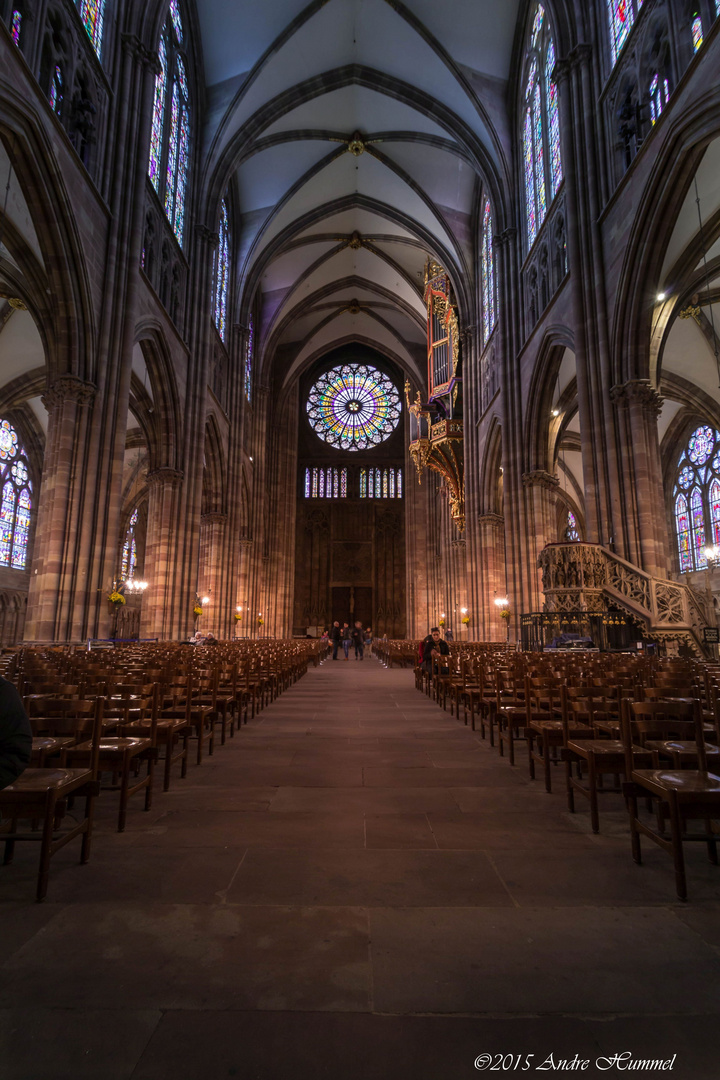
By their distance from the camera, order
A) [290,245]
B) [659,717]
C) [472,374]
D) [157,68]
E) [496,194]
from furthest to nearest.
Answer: [290,245]
[472,374]
[496,194]
[157,68]
[659,717]

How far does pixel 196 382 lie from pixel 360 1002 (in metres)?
22.2

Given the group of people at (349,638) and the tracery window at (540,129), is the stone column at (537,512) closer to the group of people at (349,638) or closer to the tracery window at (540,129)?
the tracery window at (540,129)

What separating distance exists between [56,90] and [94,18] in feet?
12.3

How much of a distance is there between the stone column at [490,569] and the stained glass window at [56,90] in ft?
65.1

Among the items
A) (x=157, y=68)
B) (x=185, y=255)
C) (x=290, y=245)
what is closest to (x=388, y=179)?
(x=290, y=245)

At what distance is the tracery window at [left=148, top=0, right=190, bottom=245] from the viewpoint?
18875 millimetres

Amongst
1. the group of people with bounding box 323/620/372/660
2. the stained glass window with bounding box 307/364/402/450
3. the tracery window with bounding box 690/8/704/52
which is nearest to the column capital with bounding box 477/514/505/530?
the group of people with bounding box 323/620/372/660

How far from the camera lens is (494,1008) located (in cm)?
190

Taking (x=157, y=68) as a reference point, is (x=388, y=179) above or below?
above

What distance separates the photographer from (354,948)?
2.27m

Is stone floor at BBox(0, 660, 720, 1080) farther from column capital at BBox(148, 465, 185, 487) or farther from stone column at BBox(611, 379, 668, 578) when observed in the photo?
column capital at BBox(148, 465, 185, 487)

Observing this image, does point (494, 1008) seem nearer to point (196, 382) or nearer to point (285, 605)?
point (196, 382)

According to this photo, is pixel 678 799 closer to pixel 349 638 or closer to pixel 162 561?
pixel 162 561

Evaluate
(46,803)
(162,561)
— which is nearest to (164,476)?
(162,561)
